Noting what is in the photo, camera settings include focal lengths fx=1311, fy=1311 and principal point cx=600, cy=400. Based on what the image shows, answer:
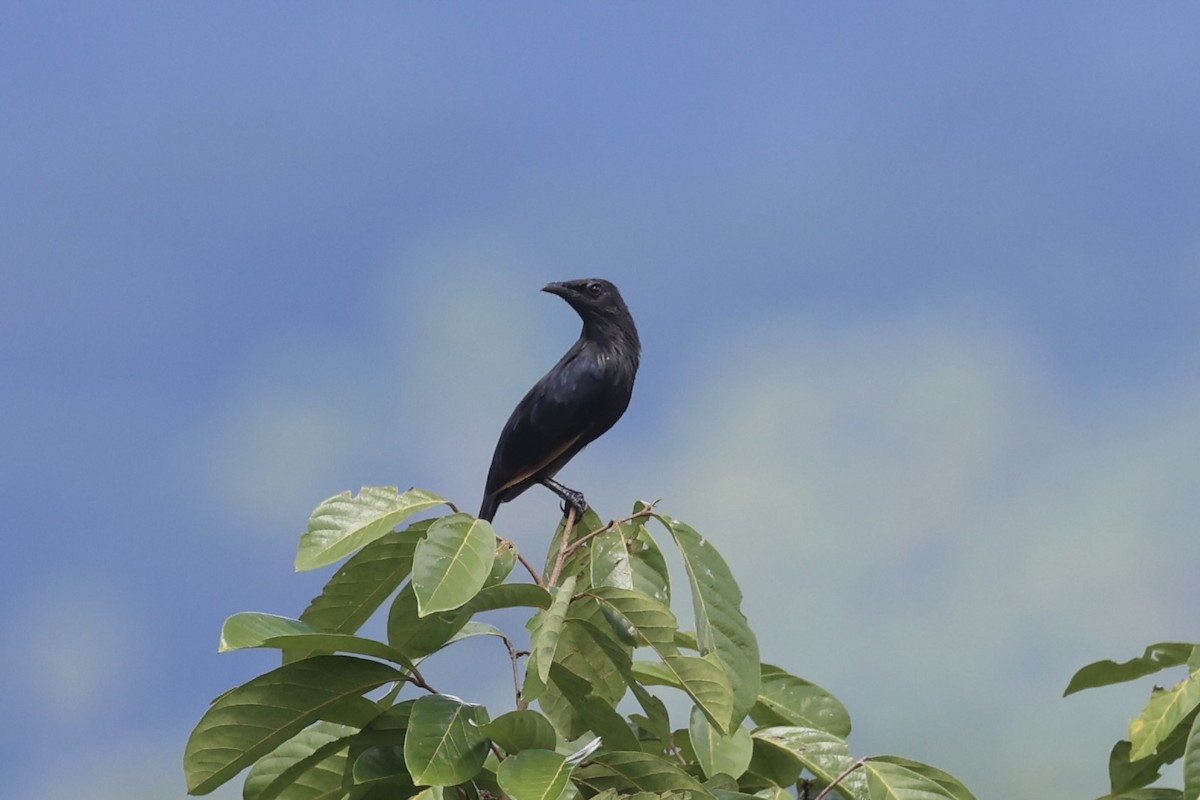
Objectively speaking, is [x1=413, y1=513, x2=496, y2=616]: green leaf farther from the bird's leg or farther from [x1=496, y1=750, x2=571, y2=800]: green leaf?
the bird's leg

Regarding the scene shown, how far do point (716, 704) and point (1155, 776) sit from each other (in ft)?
A: 5.34

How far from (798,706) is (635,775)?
0.73m

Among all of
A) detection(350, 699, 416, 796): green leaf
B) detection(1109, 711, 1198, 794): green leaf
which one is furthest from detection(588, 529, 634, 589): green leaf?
detection(1109, 711, 1198, 794): green leaf

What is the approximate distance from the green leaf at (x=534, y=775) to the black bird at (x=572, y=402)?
5.60ft

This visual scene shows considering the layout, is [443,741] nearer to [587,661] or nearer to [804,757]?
[587,661]

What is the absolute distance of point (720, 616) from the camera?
110 inches

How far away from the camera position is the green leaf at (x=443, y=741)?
2363 mm

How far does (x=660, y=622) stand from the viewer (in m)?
2.64

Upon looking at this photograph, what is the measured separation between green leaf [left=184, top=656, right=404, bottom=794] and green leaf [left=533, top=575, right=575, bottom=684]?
337 mm

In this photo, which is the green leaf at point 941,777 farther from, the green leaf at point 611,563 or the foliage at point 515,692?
the green leaf at point 611,563

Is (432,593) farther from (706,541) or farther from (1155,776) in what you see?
(1155,776)

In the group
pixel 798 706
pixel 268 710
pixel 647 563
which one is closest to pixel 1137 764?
pixel 798 706

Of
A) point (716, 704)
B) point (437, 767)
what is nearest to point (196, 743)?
point (437, 767)

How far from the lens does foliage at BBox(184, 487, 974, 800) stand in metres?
2.45
